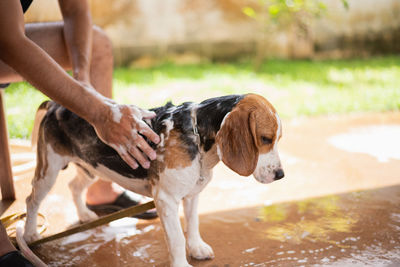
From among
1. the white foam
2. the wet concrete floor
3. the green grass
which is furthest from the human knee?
the white foam

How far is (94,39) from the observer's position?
10.6 feet


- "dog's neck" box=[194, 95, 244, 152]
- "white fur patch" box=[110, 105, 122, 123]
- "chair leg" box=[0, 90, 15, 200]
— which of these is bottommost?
"chair leg" box=[0, 90, 15, 200]

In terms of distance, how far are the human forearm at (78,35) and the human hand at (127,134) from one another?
2.43 ft

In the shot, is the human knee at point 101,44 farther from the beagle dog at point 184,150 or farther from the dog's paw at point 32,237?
the dog's paw at point 32,237

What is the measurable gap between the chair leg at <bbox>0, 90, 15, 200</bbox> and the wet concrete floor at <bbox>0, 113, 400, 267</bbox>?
9cm

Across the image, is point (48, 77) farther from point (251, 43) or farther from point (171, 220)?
point (251, 43)

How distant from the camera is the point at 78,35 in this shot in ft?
9.77

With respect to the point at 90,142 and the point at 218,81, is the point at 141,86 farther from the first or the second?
the point at 90,142

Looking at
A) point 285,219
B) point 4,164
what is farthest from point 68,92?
point 285,219

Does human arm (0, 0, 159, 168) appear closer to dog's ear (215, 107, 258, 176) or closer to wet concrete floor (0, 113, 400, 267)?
dog's ear (215, 107, 258, 176)

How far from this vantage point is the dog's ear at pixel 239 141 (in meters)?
2.18

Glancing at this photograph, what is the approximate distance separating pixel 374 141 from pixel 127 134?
361cm

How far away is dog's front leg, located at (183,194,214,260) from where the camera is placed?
267 centimetres

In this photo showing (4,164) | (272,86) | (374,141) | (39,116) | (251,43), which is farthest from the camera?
(251,43)
